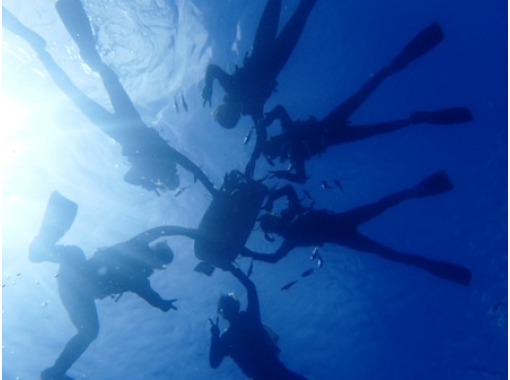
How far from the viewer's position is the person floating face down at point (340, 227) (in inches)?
339

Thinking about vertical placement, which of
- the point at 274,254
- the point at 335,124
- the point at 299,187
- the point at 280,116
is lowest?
the point at 274,254

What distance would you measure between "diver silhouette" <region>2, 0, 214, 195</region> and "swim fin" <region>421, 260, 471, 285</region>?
5.18m

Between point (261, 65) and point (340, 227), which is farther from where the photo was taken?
point (340, 227)

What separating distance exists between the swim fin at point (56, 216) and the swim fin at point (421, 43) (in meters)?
6.99

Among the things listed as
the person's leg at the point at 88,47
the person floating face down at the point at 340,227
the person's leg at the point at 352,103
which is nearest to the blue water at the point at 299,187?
the person's leg at the point at 88,47

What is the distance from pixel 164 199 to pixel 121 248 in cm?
810

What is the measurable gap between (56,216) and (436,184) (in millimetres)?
7398

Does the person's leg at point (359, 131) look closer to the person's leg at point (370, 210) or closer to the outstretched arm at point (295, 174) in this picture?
the outstretched arm at point (295, 174)

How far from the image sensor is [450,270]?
8734mm

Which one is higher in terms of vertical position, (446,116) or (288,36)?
(288,36)

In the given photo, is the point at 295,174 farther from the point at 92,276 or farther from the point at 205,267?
→ the point at 92,276

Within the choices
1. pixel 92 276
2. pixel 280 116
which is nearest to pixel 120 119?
pixel 92 276

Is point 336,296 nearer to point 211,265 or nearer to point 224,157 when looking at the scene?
point 224,157

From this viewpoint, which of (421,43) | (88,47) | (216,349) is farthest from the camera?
(216,349)
